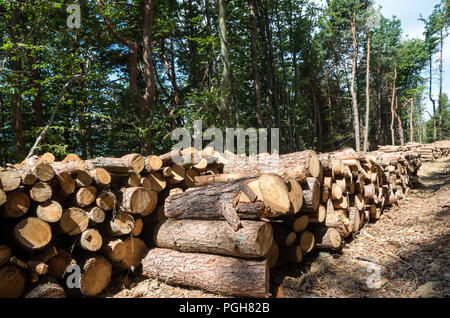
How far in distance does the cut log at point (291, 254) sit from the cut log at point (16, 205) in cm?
314

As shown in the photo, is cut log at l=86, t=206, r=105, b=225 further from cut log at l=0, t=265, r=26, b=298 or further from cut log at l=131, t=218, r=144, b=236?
cut log at l=0, t=265, r=26, b=298

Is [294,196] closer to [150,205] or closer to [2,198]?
[150,205]

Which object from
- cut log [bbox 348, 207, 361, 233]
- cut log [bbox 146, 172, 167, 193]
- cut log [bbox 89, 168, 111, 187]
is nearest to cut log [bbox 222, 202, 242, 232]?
cut log [bbox 146, 172, 167, 193]

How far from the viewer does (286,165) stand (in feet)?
11.9

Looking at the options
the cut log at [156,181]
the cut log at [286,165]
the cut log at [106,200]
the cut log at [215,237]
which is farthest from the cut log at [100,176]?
the cut log at [286,165]

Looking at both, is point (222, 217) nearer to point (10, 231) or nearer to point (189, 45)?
point (10, 231)

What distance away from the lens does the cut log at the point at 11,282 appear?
2.36 metres

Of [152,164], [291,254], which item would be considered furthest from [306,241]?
[152,164]

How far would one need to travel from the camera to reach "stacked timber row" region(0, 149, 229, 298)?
8.28 feet

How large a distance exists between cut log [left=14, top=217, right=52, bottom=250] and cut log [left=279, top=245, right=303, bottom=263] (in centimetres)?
285

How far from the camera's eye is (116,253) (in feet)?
10.5

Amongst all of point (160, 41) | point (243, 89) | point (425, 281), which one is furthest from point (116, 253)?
point (243, 89)

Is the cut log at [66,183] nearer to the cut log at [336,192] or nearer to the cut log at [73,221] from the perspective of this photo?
the cut log at [73,221]

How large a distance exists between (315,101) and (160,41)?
14.3 m
